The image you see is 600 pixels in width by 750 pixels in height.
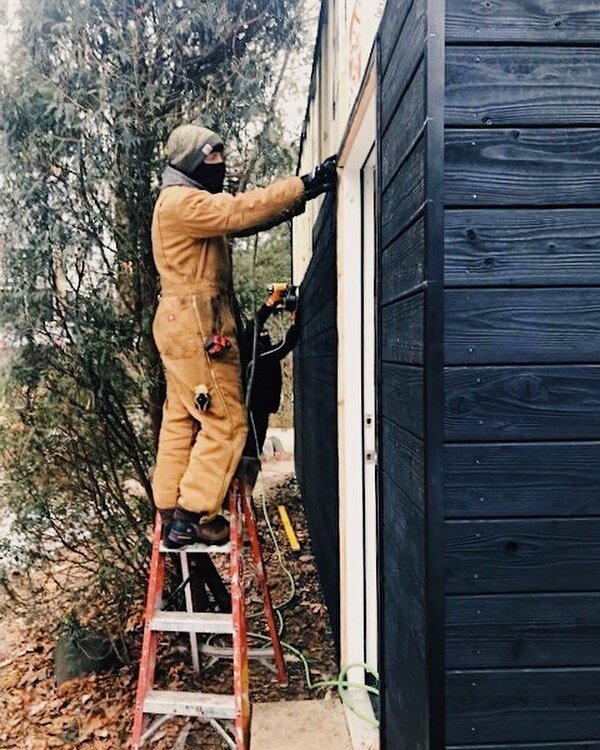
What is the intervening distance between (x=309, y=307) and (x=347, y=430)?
7.40ft

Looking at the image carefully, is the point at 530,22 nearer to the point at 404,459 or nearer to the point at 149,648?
the point at 404,459

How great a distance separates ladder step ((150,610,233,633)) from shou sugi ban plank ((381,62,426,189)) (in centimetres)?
216

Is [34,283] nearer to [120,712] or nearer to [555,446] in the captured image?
[120,712]

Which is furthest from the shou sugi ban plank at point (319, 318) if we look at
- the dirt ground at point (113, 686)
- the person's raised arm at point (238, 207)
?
the dirt ground at point (113, 686)

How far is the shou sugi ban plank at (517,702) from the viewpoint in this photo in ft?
5.17

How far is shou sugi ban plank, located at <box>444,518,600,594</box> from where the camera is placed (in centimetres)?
156

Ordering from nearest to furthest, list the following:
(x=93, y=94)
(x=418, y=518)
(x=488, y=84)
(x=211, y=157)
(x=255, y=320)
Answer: (x=488, y=84) → (x=418, y=518) → (x=211, y=157) → (x=255, y=320) → (x=93, y=94)

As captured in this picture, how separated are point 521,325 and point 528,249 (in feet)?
0.54

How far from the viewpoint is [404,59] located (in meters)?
1.75

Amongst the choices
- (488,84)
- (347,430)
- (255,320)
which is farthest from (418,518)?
(255,320)

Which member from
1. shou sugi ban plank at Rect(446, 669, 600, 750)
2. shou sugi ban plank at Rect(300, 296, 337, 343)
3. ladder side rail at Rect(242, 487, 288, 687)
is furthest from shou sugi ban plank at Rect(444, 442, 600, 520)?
ladder side rail at Rect(242, 487, 288, 687)

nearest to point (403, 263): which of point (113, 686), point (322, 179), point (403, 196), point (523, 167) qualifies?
point (403, 196)

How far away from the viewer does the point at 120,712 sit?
396 centimetres

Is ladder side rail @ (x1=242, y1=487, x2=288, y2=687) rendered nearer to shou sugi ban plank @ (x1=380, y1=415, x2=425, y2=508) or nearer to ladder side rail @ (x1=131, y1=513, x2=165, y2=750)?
ladder side rail @ (x1=131, y1=513, x2=165, y2=750)
